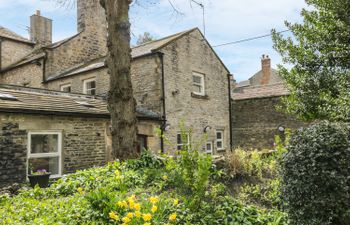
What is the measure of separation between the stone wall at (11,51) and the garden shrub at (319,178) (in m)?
22.2

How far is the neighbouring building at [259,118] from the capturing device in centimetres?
1778

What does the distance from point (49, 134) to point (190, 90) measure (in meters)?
7.63

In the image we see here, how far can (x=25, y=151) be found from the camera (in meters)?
9.99

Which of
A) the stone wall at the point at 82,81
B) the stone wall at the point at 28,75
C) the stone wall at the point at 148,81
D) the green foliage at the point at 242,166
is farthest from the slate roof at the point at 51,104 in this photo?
the green foliage at the point at 242,166

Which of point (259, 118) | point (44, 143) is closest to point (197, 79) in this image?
point (259, 118)

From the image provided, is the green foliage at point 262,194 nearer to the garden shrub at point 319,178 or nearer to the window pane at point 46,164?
the garden shrub at point 319,178

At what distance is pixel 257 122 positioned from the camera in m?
18.6

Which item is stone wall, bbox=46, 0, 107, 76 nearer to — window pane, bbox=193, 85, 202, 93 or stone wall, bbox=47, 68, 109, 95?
stone wall, bbox=47, 68, 109, 95

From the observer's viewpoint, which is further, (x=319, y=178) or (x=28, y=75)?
(x=28, y=75)

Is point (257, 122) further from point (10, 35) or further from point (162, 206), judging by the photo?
point (10, 35)

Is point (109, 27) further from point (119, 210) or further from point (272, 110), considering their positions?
point (272, 110)

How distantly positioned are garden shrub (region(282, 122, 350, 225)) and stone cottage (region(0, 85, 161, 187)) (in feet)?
28.1

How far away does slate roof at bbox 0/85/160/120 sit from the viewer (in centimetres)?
996

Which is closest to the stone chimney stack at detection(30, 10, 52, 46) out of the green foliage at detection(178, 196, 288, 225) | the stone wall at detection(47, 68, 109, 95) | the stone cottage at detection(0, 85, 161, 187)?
the stone wall at detection(47, 68, 109, 95)
